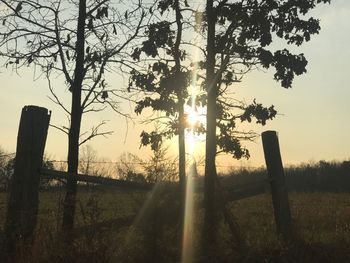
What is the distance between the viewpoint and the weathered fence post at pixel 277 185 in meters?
7.43

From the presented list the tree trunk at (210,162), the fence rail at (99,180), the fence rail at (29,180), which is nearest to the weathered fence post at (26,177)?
the fence rail at (29,180)

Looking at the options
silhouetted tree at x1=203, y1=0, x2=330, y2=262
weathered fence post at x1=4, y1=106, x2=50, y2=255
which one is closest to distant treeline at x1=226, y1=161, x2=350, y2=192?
silhouetted tree at x1=203, y1=0, x2=330, y2=262

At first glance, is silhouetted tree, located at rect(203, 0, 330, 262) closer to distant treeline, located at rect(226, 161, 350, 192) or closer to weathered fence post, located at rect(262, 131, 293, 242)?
weathered fence post, located at rect(262, 131, 293, 242)

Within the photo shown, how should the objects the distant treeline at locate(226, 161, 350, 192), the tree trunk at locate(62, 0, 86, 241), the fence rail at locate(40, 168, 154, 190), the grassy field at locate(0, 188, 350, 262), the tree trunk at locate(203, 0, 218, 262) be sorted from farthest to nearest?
the distant treeline at locate(226, 161, 350, 192), the tree trunk at locate(62, 0, 86, 241), the tree trunk at locate(203, 0, 218, 262), the fence rail at locate(40, 168, 154, 190), the grassy field at locate(0, 188, 350, 262)

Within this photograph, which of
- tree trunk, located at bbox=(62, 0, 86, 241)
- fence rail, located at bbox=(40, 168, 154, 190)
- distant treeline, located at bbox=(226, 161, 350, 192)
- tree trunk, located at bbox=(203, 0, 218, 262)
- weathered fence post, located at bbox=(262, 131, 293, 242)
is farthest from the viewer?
distant treeline, located at bbox=(226, 161, 350, 192)

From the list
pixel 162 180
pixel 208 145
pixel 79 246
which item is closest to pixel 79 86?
pixel 208 145

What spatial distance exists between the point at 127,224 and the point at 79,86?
3.53 metres

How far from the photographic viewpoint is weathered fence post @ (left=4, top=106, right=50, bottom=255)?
6.55 meters

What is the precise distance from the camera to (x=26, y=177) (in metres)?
6.72

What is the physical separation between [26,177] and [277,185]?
3430 millimetres

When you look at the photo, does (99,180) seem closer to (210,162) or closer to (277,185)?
(277,185)

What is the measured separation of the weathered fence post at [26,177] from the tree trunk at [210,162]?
2223mm

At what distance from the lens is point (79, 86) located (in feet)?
30.1

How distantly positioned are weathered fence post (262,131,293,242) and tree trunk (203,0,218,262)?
88 cm
